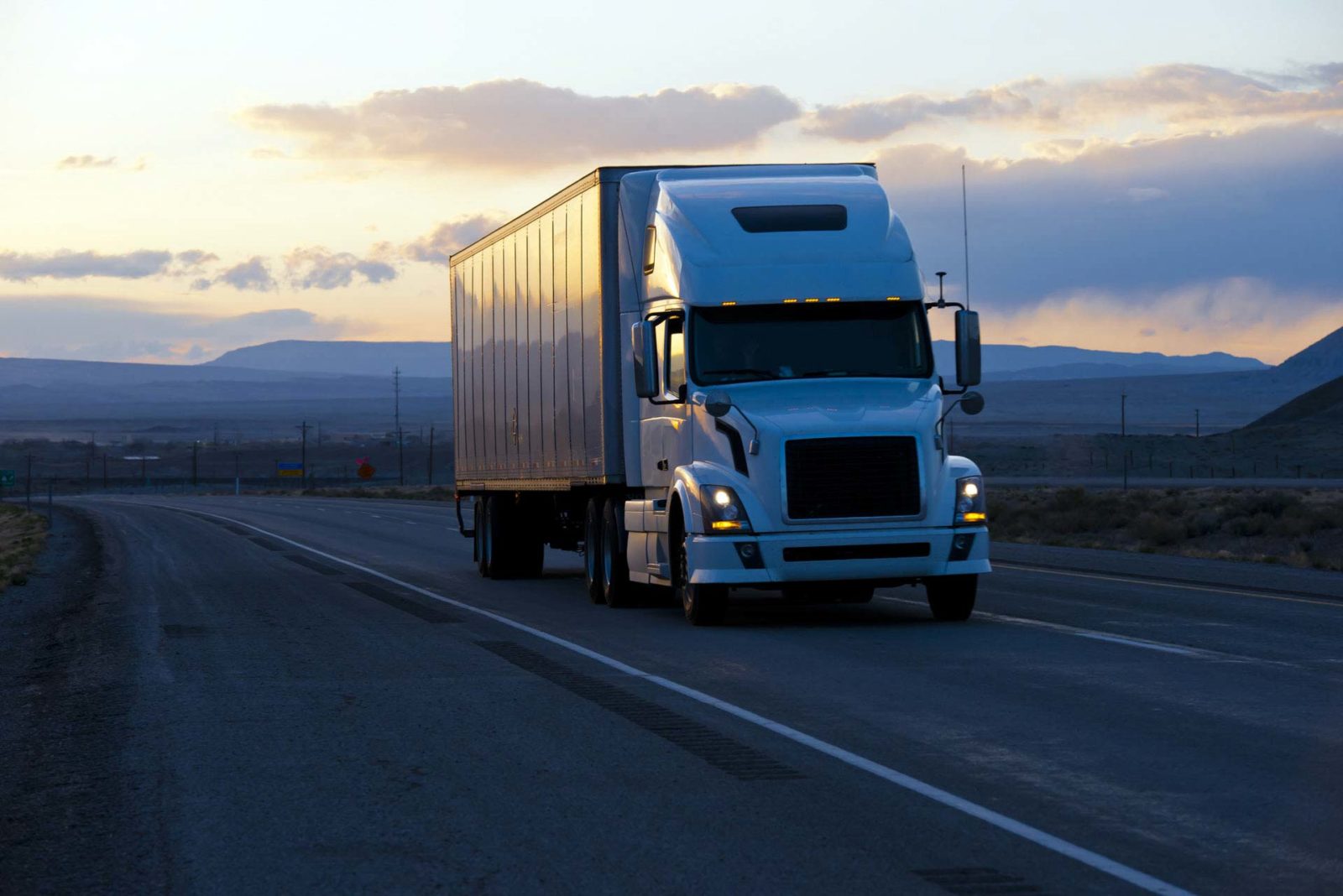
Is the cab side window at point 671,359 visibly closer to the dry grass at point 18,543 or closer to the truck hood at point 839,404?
the truck hood at point 839,404

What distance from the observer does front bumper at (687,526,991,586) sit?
15.2 metres

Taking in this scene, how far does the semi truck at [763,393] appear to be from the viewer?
49.9 ft

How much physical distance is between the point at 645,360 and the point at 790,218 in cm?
190

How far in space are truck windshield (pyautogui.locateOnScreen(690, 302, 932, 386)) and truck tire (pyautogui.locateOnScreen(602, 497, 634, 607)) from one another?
2784mm

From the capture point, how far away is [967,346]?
1579cm

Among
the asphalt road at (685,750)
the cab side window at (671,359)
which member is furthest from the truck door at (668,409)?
the asphalt road at (685,750)

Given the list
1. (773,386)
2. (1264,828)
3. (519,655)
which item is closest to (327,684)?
(519,655)

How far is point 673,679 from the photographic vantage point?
12.3 metres

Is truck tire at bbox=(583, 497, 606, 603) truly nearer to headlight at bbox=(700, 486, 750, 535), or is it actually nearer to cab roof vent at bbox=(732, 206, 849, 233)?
headlight at bbox=(700, 486, 750, 535)

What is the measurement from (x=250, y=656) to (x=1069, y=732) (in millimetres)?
7368

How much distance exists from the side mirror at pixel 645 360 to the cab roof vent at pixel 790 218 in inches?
52.2

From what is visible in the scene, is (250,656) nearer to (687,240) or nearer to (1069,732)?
(687,240)

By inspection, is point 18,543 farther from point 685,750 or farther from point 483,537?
point 685,750

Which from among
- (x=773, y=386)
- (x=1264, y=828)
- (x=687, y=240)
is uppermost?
(x=687, y=240)
